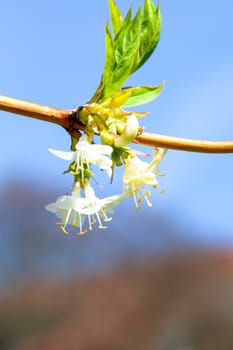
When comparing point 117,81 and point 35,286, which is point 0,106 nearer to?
point 117,81

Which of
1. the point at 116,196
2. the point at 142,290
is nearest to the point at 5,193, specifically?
the point at 142,290

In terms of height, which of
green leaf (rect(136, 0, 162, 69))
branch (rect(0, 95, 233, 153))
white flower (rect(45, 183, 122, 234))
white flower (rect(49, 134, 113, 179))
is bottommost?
white flower (rect(45, 183, 122, 234))

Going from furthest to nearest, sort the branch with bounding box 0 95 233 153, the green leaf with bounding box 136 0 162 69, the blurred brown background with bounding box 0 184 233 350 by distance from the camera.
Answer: the blurred brown background with bounding box 0 184 233 350 → the green leaf with bounding box 136 0 162 69 → the branch with bounding box 0 95 233 153

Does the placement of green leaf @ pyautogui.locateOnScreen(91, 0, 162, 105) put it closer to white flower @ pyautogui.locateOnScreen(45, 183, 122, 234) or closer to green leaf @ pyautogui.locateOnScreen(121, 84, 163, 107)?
green leaf @ pyautogui.locateOnScreen(121, 84, 163, 107)

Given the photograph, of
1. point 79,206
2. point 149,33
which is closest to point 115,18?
point 149,33

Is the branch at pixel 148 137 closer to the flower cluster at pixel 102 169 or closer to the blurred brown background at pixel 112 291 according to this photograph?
the flower cluster at pixel 102 169

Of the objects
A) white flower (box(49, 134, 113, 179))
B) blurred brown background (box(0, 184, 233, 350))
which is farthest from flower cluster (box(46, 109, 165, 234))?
blurred brown background (box(0, 184, 233, 350))
